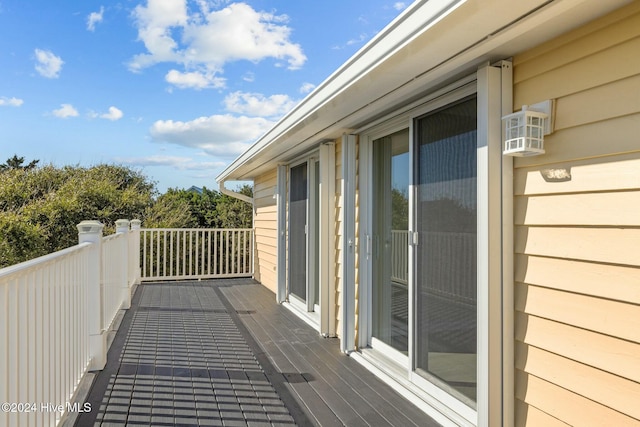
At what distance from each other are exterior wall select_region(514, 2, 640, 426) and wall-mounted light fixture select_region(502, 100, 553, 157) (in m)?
0.04

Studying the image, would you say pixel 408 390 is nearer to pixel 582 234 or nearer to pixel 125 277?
pixel 582 234

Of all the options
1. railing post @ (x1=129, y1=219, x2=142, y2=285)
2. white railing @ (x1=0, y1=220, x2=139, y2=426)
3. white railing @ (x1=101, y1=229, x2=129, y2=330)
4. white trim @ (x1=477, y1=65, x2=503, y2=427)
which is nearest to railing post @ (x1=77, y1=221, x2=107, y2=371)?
white railing @ (x1=0, y1=220, x2=139, y2=426)

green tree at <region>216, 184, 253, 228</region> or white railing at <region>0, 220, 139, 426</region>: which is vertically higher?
green tree at <region>216, 184, 253, 228</region>

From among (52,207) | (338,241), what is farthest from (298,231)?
(52,207)

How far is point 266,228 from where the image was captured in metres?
7.20

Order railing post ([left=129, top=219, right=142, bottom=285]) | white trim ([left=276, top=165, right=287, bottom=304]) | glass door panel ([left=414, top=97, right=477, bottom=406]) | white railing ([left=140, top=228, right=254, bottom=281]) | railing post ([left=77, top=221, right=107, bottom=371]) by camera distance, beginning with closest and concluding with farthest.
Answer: glass door panel ([left=414, top=97, right=477, bottom=406])
railing post ([left=77, top=221, right=107, bottom=371])
white trim ([left=276, top=165, right=287, bottom=304])
railing post ([left=129, top=219, right=142, bottom=285])
white railing ([left=140, top=228, right=254, bottom=281])

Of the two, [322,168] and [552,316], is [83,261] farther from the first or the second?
[552,316]

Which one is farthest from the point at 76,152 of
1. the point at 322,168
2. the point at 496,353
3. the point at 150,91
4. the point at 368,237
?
the point at 496,353

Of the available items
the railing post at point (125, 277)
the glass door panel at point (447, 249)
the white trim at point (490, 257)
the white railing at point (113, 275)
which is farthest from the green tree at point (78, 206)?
the white trim at point (490, 257)

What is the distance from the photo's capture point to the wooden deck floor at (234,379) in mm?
2436

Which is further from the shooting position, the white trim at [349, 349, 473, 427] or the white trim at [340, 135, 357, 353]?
the white trim at [340, 135, 357, 353]

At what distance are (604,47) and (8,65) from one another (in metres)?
17.8

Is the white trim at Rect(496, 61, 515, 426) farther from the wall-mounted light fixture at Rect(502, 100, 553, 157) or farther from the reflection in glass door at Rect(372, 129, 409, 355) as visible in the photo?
the reflection in glass door at Rect(372, 129, 409, 355)

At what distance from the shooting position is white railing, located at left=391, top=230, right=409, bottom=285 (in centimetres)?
288
